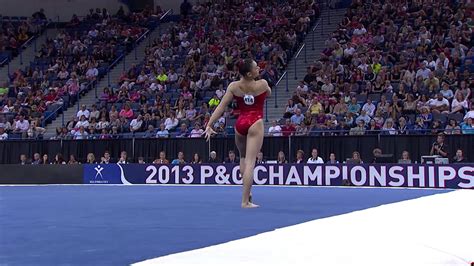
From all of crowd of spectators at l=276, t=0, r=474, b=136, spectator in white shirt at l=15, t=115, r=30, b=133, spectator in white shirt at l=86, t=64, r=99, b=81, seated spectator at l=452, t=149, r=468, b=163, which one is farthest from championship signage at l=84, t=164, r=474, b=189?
spectator in white shirt at l=86, t=64, r=99, b=81

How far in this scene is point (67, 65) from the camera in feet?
86.8

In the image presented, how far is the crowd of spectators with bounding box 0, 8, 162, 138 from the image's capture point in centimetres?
2320

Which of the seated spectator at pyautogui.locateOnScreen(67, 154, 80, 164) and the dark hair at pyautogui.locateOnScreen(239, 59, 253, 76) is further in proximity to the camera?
the seated spectator at pyautogui.locateOnScreen(67, 154, 80, 164)

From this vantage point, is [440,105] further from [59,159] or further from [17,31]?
[17,31]

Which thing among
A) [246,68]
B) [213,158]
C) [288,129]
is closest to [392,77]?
[288,129]

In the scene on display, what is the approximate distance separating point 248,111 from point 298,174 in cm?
800

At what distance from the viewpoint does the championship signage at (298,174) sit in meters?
14.5

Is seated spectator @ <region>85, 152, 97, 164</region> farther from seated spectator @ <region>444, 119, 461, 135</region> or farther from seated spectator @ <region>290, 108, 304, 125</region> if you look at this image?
seated spectator @ <region>444, 119, 461, 135</region>

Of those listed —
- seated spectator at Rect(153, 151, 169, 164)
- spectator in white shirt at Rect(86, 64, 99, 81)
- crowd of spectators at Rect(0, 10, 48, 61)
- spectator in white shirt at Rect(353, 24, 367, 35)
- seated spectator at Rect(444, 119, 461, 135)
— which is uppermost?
crowd of spectators at Rect(0, 10, 48, 61)

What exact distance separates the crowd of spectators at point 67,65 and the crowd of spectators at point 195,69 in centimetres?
167

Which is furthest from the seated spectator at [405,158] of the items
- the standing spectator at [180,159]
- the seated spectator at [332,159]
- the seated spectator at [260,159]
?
the standing spectator at [180,159]

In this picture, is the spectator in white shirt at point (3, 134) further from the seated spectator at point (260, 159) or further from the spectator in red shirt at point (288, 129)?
the spectator in red shirt at point (288, 129)

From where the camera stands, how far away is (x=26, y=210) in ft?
28.1

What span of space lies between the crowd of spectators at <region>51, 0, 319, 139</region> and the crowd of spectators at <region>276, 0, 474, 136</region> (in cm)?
206
